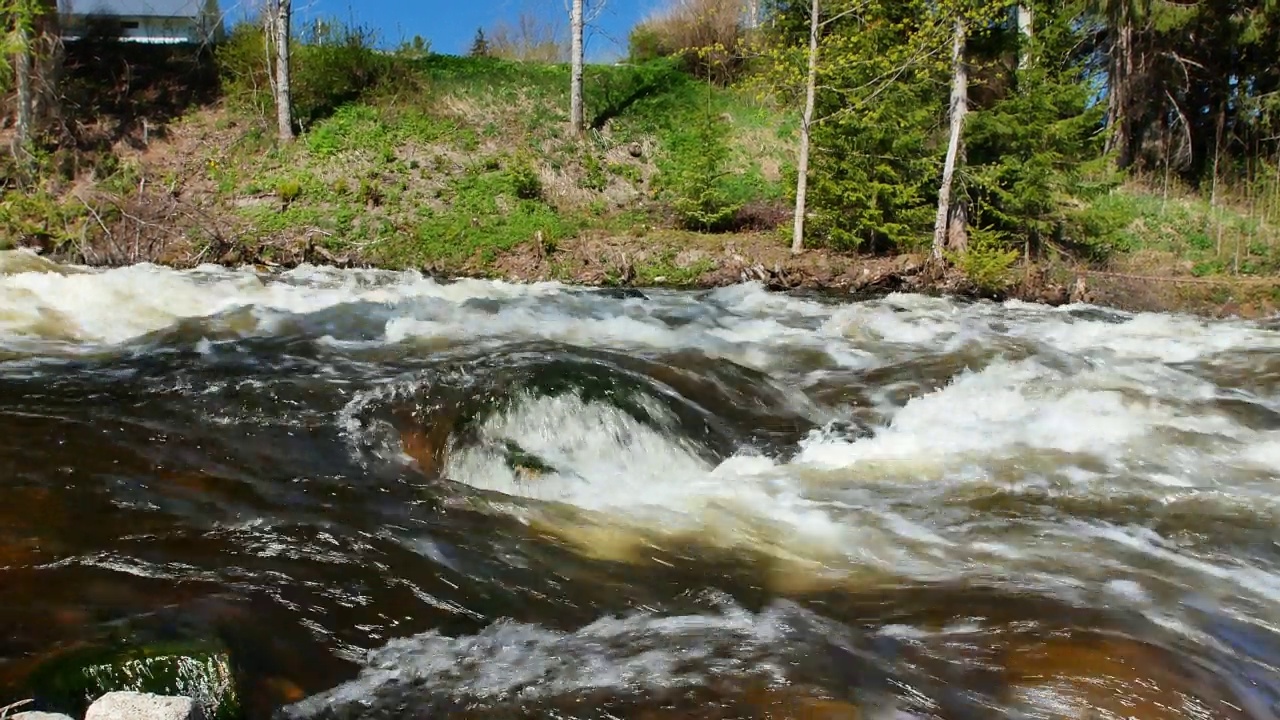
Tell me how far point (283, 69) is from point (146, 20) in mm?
8433

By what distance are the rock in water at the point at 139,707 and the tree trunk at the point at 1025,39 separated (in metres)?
17.1

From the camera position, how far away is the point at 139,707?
96.6 inches

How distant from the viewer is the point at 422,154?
1948cm

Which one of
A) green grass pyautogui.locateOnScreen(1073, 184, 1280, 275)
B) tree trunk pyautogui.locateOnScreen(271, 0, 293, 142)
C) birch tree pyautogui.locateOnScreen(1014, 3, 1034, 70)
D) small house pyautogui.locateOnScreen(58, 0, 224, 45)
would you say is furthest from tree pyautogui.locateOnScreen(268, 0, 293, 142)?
green grass pyautogui.locateOnScreen(1073, 184, 1280, 275)

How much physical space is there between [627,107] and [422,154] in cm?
665

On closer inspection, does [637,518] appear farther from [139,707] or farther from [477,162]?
[477,162]

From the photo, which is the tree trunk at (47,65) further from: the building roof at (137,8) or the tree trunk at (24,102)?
the building roof at (137,8)

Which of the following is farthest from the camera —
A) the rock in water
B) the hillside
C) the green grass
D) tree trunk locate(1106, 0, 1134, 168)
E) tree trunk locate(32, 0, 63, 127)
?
tree trunk locate(1106, 0, 1134, 168)

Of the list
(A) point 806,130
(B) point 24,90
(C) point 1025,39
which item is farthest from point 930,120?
(B) point 24,90

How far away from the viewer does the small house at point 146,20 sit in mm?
21422

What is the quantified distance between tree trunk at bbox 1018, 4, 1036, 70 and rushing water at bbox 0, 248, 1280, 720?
8483 mm

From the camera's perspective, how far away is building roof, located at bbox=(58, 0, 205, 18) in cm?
2183

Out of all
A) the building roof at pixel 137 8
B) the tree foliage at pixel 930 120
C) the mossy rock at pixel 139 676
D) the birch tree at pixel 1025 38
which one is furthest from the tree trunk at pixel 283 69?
the mossy rock at pixel 139 676

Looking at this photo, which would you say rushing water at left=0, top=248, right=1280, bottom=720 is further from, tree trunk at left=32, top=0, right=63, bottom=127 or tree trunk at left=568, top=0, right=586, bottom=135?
tree trunk at left=568, top=0, right=586, bottom=135
